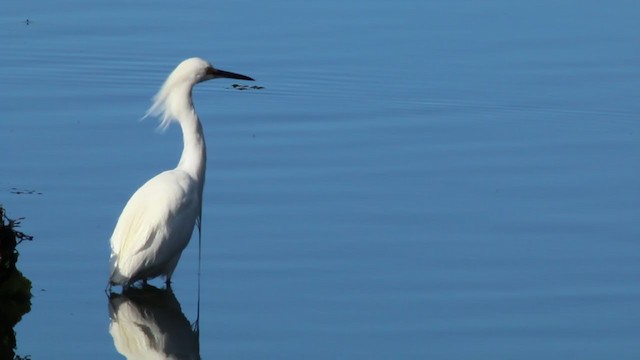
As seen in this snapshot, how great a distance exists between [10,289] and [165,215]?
1.01 metres

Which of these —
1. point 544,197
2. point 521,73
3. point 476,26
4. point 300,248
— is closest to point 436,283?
point 300,248

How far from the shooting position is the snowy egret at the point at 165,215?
23.3ft

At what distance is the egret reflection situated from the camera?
6215 mm

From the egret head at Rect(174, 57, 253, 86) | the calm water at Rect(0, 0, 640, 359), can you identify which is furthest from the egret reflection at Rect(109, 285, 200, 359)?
the egret head at Rect(174, 57, 253, 86)

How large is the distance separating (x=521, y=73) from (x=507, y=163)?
7.63ft

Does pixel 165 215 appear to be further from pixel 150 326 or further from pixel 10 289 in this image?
pixel 10 289

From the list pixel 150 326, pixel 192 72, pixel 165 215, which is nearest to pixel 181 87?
pixel 192 72

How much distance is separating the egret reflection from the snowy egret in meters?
0.09

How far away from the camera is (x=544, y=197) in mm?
8664

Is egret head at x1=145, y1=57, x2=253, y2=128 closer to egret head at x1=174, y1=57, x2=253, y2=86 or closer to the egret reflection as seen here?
egret head at x1=174, y1=57, x2=253, y2=86

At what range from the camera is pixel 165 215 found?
7.27 m

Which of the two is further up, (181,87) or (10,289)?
(181,87)

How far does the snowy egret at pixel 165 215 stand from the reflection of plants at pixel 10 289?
1.63 feet

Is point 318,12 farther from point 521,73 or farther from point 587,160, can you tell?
point 587,160
